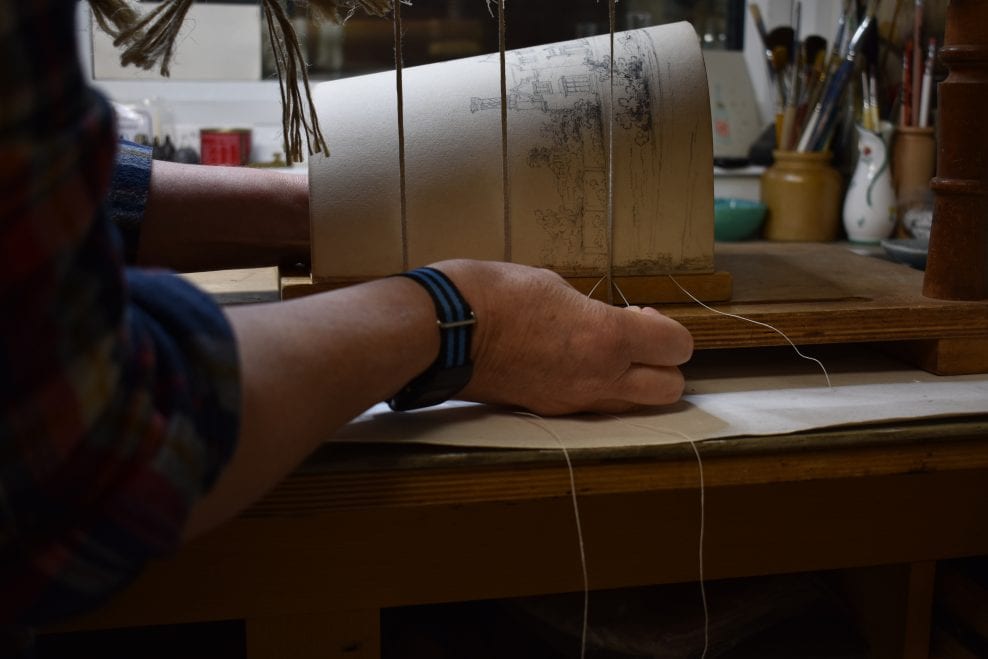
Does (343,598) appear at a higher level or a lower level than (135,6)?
lower

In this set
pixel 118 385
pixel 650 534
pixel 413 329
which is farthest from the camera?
pixel 650 534

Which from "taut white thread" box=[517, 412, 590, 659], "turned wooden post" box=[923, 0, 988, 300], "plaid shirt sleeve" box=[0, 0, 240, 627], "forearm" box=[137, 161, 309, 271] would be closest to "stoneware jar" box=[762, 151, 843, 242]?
"turned wooden post" box=[923, 0, 988, 300]

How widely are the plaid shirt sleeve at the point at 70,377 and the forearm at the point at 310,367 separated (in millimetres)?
43

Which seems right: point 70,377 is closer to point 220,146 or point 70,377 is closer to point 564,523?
point 564,523

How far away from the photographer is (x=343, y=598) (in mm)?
760

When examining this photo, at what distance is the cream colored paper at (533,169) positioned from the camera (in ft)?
3.00

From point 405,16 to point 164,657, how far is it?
55.6 inches

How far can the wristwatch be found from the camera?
2.39 feet

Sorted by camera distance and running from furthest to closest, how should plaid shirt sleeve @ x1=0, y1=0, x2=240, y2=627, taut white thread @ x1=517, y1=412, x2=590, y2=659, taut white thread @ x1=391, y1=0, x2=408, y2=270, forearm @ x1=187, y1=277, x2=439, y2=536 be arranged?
1. taut white thread @ x1=391, y1=0, x2=408, y2=270
2. taut white thread @ x1=517, y1=412, x2=590, y2=659
3. forearm @ x1=187, y1=277, x2=439, y2=536
4. plaid shirt sleeve @ x1=0, y1=0, x2=240, y2=627

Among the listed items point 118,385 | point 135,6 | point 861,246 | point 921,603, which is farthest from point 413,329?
point 861,246

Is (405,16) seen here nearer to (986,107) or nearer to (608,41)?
(608,41)

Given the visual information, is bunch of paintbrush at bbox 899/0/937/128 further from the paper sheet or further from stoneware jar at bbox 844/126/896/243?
the paper sheet

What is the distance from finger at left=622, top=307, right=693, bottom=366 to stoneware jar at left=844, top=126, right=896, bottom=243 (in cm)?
90

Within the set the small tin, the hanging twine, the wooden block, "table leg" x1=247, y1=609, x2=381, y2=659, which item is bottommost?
"table leg" x1=247, y1=609, x2=381, y2=659
